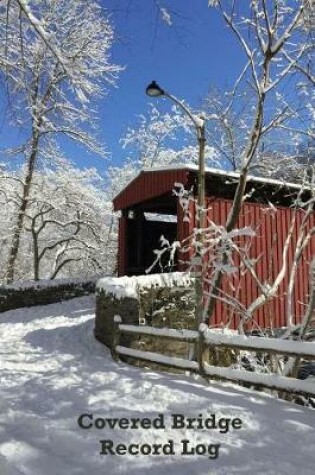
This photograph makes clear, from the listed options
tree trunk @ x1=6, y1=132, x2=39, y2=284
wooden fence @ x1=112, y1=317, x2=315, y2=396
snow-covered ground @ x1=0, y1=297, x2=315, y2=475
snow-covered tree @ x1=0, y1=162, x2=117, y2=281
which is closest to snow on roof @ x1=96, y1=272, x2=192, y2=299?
wooden fence @ x1=112, y1=317, x2=315, y2=396

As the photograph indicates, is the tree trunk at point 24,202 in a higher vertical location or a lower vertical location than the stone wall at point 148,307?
higher

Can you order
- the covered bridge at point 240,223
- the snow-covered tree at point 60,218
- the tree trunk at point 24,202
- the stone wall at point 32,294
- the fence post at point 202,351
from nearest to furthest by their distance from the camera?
Answer: the fence post at point 202,351 < the covered bridge at point 240,223 < the stone wall at point 32,294 < the tree trunk at point 24,202 < the snow-covered tree at point 60,218

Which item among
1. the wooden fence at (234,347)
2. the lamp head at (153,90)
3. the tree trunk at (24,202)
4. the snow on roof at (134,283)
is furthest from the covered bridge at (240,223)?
the tree trunk at (24,202)

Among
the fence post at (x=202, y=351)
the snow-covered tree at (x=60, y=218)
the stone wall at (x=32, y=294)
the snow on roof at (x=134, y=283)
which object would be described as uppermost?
the snow-covered tree at (x=60, y=218)

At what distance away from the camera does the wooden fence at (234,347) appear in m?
5.15

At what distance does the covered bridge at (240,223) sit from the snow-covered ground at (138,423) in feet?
16.8

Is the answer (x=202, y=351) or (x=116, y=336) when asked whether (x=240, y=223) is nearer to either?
(x=116, y=336)

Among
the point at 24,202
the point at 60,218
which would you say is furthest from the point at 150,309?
the point at 60,218

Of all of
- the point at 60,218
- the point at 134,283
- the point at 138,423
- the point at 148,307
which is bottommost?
the point at 138,423

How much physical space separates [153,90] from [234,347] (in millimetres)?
4921

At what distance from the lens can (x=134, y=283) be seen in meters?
9.55

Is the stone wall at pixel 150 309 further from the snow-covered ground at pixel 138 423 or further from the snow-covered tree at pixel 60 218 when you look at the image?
the snow-covered tree at pixel 60 218

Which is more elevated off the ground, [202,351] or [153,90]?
[153,90]

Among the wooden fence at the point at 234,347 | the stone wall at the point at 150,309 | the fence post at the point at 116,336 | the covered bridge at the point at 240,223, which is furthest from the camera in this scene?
the covered bridge at the point at 240,223
